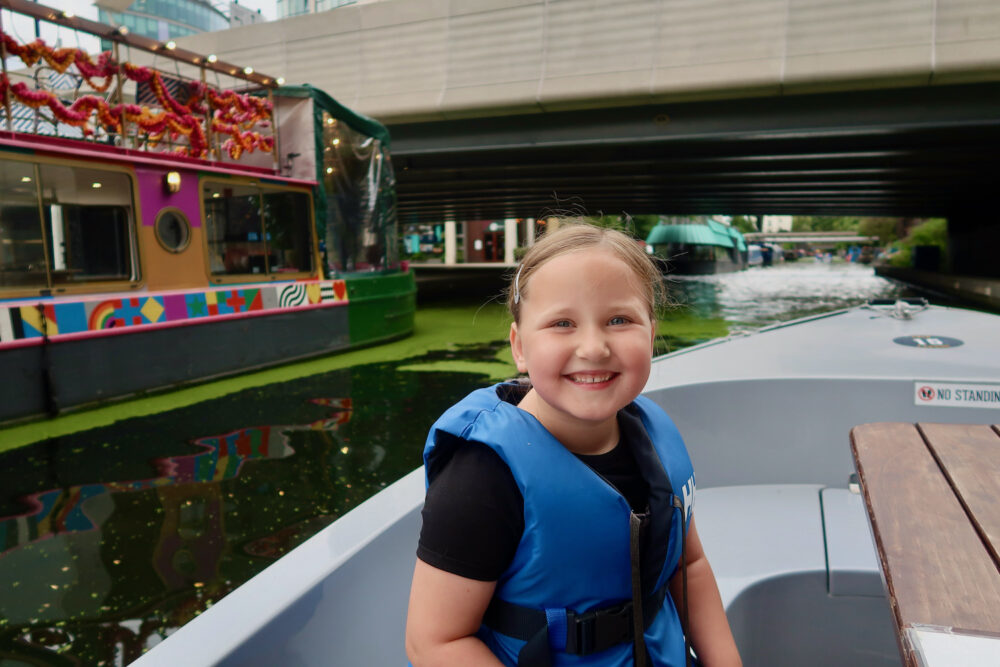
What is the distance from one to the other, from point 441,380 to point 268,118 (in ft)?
15.7

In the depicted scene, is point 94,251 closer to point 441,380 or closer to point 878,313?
point 441,380

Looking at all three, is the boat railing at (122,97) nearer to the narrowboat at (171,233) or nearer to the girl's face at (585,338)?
the narrowboat at (171,233)

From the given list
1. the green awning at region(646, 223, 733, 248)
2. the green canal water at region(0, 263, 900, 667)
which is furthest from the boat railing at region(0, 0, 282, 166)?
the green awning at region(646, 223, 733, 248)

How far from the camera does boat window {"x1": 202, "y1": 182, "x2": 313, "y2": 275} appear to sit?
809 centimetres

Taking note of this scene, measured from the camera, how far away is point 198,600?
2893mm

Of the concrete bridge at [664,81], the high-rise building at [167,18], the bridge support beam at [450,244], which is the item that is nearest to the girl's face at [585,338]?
the concrete bridge at [664,81]

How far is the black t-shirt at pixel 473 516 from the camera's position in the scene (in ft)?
3.40

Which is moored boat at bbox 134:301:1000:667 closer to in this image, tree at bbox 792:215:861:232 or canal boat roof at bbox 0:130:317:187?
canal boat roof at bbox 0:130:317:187

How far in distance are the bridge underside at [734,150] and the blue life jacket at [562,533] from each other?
5.85 m

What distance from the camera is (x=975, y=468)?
5.28 ft

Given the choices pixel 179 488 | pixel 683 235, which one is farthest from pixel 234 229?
pixel 683 235

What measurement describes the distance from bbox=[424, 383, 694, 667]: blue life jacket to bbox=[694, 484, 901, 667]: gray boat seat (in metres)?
1.18

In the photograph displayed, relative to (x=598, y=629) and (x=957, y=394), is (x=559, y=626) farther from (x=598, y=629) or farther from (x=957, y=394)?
(x=957, y=394)

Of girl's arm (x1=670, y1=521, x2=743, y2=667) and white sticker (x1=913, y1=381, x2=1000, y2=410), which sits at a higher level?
white sticker (x1=913, y1=381, x2=1000, y2=410)
